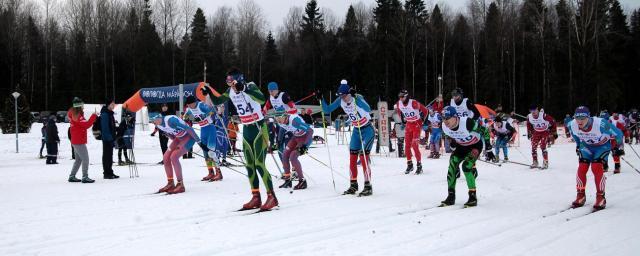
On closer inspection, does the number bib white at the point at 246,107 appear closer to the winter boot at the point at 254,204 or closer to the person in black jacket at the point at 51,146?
the winter boot at the point at 254,204

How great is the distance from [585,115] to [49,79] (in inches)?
2220

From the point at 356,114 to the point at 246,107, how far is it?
118 inches

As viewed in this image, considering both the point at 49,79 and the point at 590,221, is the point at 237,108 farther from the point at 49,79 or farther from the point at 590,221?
the point at 49,79

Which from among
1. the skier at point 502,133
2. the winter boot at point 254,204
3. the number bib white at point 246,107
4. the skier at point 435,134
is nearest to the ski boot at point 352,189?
the winter boot at point 254,204

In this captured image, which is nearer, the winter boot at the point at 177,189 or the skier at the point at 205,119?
the winter boot at the point at 177,189

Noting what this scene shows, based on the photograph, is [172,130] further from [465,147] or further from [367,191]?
[465,147]

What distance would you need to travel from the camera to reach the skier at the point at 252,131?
747cm

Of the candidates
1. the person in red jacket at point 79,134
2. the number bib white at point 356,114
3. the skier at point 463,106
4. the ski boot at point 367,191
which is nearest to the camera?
the ski boot at point 367,191

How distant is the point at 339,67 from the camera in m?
59.9

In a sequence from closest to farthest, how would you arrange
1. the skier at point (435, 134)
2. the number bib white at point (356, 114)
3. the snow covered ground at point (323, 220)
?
the snow covered ground at point (323, 220) → the number bib white at point (356, 114) → the skier at point (435, 134)

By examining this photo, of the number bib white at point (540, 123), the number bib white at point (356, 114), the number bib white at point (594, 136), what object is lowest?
the number bib white at point (594, 136)

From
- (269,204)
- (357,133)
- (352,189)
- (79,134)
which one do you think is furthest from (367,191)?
(79,134)

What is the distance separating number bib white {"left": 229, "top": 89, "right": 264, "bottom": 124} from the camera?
7.56 metres

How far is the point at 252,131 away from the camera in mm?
7535
